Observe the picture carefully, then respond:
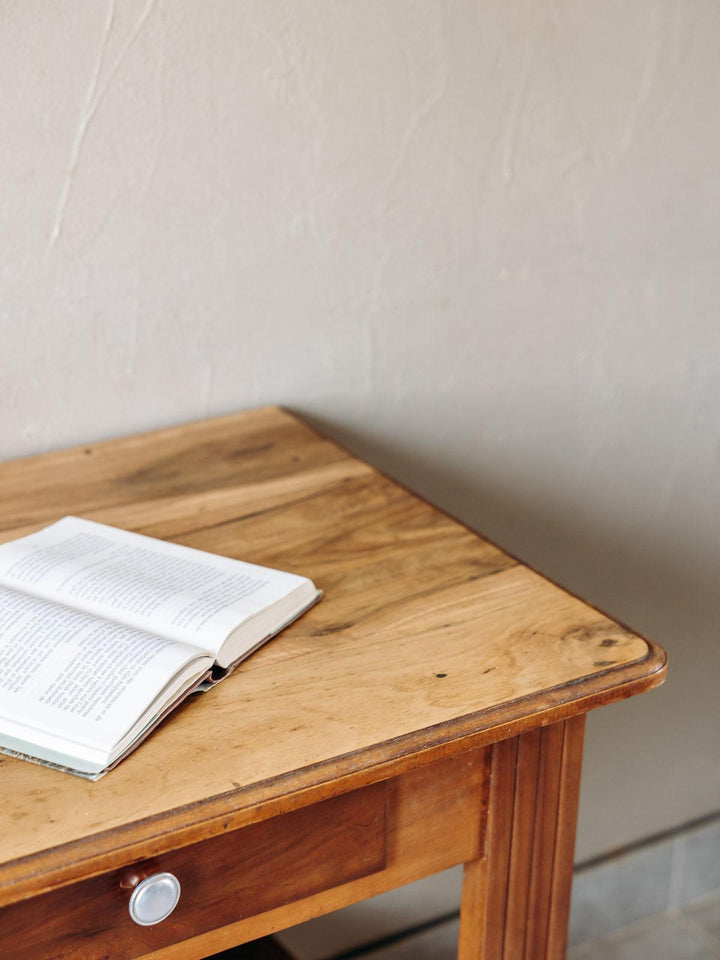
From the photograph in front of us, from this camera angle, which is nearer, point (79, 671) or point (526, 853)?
point (79, 671)

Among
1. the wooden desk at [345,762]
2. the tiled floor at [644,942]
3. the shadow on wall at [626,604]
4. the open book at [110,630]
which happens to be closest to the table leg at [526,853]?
the wooden desk at [345,762]

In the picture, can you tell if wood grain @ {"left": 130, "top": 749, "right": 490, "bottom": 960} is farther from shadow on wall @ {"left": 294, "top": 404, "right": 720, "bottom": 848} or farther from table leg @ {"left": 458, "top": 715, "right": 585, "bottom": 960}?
shadow on wall @ {"left": 294, "top": 404, "right": 720, "bottom": 848}

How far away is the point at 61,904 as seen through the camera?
58cm

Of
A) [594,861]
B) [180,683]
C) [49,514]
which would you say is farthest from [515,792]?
[594,861]

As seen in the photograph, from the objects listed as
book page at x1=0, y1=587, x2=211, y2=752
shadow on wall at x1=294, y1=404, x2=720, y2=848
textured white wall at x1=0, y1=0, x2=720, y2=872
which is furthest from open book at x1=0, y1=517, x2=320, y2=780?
shadow on wall at x1=294, y1=404, x2=720, y2=848

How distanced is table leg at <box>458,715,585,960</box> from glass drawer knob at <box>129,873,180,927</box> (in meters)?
0.22

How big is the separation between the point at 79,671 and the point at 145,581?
123 millimetres

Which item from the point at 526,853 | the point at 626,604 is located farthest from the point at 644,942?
the point at 526,853

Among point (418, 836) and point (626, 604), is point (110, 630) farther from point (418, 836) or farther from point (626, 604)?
point (626, 604)

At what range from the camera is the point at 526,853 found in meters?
0.74

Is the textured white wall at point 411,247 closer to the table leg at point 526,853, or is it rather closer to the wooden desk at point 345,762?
the wooden desk at point 345,762

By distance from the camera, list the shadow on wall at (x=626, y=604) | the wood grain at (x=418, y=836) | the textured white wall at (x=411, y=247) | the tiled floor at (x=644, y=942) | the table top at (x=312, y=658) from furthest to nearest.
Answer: the tiled floor at (x=644, y=942), the shadow on wall at (x=626, y=604), the textured white wall at (x=411, y=247), the wood grain at (x=418, y=836), the table top at (x=312, y=658)

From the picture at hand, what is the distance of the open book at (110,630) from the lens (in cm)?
59

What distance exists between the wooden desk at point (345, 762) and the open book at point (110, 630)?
0.02m
